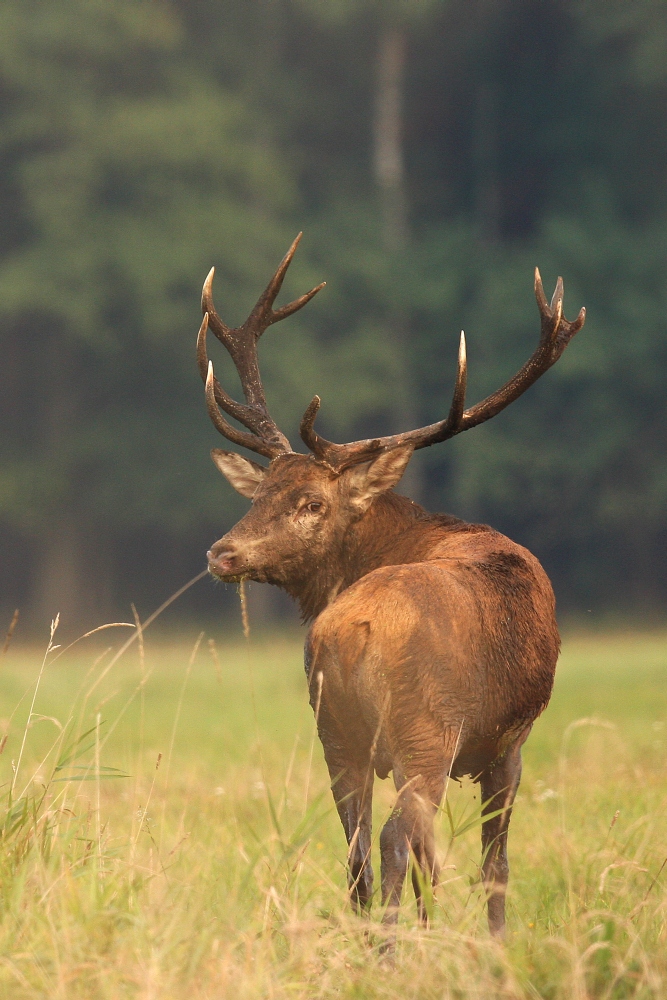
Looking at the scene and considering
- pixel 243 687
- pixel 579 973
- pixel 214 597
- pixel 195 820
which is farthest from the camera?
pixel 214 597

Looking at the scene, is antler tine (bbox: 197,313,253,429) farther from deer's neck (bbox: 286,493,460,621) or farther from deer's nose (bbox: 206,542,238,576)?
deer's nose (bbox: 206,542,238,576)

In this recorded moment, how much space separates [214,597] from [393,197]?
8921mm

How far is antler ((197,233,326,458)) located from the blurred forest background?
16486 millimetres

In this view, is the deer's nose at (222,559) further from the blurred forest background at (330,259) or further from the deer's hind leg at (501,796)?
the blurred forest background at (330,259)

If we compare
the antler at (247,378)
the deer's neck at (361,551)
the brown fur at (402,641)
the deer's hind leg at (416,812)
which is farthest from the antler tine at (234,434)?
the deer's hind leg at (416,812)

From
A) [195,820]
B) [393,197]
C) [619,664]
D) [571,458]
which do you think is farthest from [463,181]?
[195,820]

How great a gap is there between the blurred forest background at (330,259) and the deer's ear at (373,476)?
17627 mm

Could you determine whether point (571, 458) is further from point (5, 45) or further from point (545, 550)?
point (5, 45)

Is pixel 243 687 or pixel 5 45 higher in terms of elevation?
pixel 5 45

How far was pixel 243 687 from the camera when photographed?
15.7 meters

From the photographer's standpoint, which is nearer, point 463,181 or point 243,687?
point 243,687

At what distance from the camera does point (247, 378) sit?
656 centimetres

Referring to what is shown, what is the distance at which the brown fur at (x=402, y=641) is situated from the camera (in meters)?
4.57

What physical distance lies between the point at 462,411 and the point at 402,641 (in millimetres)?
1463
